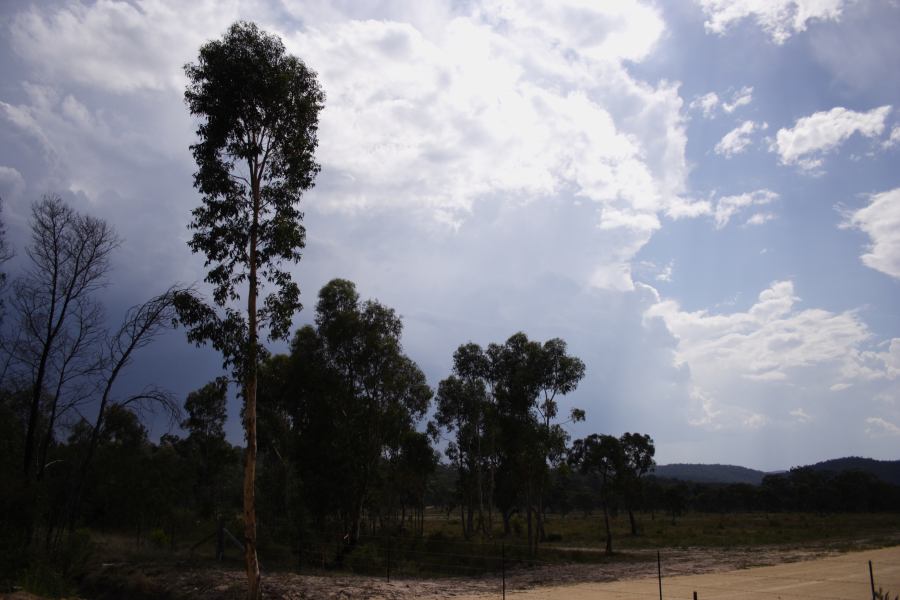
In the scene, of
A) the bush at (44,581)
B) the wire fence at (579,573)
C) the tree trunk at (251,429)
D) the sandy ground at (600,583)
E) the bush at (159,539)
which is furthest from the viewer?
the bush at (159,539)

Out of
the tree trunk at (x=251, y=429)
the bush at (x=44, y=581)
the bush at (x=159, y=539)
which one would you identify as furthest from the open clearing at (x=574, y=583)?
the bush at (x=159, y=539)

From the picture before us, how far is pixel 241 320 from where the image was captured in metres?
15.8

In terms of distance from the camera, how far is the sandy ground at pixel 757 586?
1944cm

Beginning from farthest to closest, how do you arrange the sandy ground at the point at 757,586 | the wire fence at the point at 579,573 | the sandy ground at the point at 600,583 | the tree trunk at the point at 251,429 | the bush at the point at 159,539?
the bush at the point at 159,539 < the wire fence at the point at 579,573 < the sandy ground at the point at 600,583 < the sandy ground at the point at 757,586 < the tree trunk at the point at 251,429

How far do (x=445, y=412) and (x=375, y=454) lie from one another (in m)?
16.8

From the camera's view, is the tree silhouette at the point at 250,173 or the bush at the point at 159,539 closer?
the tree silhouette at the point at 250,173

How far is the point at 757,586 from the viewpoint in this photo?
21.7 metres

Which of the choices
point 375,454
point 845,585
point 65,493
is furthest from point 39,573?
point 845,585

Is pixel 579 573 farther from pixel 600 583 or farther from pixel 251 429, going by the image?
pixel 251 429

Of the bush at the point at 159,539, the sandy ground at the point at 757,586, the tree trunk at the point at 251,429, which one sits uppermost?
the tree trunk at the point at 251,429

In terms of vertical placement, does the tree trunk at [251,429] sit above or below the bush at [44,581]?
above

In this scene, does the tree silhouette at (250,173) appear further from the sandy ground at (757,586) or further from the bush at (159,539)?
the bush at (159,539)

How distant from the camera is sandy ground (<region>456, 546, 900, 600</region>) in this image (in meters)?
19.4

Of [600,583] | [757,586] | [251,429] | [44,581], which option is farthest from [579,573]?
[44,581]
